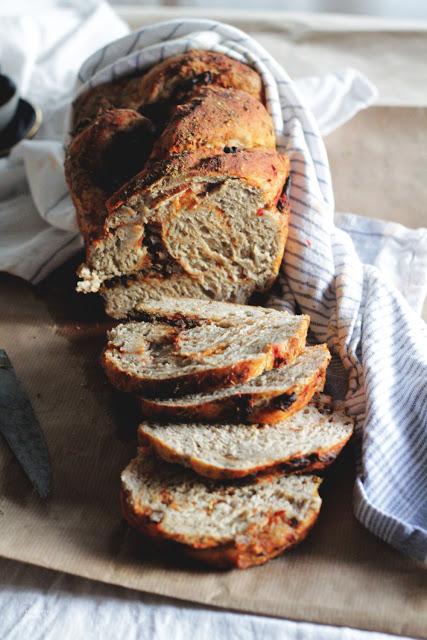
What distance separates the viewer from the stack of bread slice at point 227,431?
2.32m

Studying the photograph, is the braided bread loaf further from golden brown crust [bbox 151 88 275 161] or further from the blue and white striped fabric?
the blue and white striped fabric

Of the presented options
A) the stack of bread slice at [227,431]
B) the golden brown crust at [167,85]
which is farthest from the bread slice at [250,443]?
the golden brown crust at [167,85]

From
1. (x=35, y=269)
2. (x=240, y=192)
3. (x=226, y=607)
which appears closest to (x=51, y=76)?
(x=35, y=269)

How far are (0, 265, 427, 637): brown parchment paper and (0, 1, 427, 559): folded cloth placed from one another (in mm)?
108

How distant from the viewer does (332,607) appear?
223 centimetres

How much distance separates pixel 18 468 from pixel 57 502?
210mm

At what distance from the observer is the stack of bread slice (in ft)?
7.61

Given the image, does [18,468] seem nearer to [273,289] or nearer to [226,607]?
[226,607]

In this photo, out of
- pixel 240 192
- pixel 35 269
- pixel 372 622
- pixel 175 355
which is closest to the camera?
pixel 372 622

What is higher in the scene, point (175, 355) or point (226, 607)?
point (175, 355)

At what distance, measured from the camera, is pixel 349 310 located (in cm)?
301

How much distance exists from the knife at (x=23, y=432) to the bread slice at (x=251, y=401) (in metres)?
0.37

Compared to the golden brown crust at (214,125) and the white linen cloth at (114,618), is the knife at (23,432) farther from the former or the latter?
the golden brown crust at (214,125)

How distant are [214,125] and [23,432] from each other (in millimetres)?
1305
